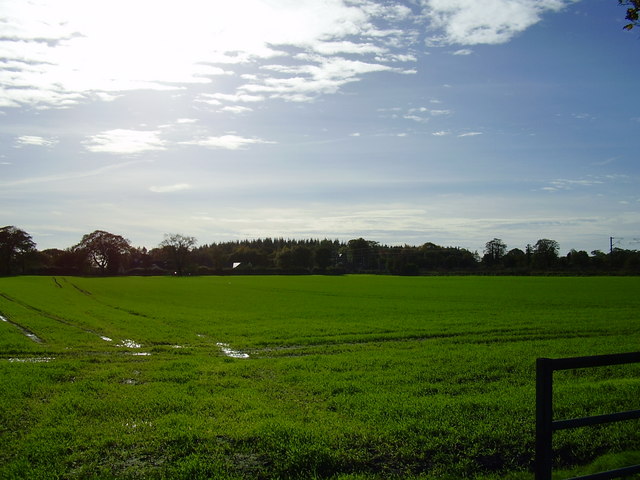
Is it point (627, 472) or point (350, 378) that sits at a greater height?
point (627, 472)

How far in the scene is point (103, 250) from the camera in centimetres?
17288

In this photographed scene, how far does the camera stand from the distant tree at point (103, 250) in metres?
172

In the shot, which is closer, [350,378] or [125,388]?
[125,388]

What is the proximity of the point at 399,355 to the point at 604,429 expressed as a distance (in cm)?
1010

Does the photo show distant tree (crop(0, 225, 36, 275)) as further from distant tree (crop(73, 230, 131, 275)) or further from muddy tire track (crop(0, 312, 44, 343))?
muddy tire track (crop(0, 312, 44, 343))

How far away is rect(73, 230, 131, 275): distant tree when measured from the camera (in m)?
172

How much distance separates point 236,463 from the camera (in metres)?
8.05

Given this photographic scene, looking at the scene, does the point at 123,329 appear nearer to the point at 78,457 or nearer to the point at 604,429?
the point at 78,457

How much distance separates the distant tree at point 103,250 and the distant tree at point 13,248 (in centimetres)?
2038

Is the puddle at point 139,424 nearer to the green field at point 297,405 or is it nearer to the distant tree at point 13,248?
the green field at point 297,405

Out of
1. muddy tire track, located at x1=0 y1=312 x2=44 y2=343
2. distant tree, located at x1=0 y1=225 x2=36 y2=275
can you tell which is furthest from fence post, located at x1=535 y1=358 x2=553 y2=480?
distant tree, located at x1=0 y1=225 x2=36 y2=275

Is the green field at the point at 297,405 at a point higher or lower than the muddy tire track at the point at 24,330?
higher

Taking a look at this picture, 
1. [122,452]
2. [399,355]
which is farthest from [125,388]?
[399,355]

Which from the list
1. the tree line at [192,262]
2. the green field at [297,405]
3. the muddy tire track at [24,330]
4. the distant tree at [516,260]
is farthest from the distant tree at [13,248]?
the distant tree at [516,260]
